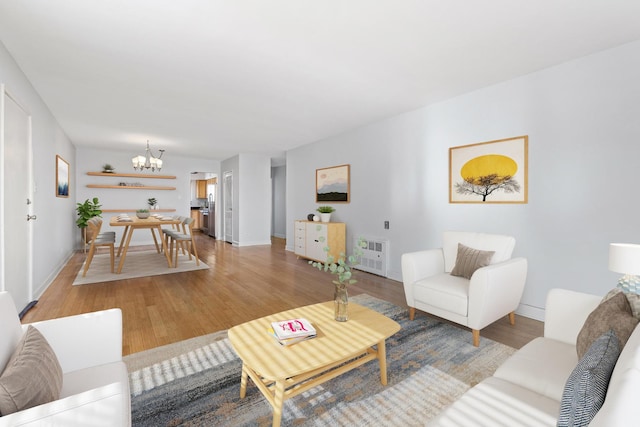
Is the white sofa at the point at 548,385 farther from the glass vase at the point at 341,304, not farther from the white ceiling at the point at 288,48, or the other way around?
the white ceiling at the point at 288,48

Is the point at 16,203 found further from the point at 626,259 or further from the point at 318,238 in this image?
the point at 626,259

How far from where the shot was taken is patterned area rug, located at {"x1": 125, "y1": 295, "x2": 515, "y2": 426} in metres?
1.57

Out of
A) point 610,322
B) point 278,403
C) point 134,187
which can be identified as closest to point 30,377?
point 278,403

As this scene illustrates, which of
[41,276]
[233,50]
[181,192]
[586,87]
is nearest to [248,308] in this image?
[233,50]

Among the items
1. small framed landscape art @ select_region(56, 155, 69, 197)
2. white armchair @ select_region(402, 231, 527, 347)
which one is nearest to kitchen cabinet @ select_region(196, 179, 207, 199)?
small framed landscape art @ select_region(56, 155, 69, 197)

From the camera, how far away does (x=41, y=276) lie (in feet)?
12.2

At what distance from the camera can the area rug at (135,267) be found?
14.2 feet

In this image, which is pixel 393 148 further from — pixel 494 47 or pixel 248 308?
pixel 248 308

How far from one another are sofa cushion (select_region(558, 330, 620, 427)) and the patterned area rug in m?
0.92

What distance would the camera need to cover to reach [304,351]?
1.54 m

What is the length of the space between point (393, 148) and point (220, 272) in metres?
3.31

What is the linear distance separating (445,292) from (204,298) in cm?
261

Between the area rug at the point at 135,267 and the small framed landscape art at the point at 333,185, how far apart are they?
2.53 metres

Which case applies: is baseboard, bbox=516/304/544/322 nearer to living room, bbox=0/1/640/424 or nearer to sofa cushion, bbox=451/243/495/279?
living room, bbox=0/1/640/424
